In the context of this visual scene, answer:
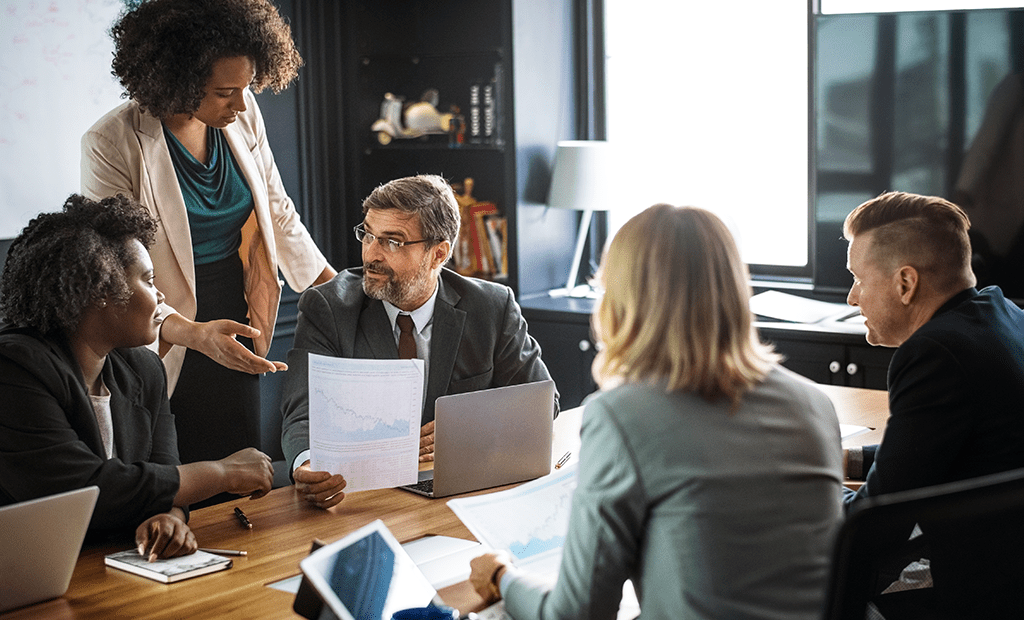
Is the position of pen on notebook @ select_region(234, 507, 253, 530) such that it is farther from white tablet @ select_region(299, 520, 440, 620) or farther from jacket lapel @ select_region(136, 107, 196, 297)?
jacket lapel @ select_region(136, 107, 196, 297)

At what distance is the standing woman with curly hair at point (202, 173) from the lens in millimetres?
2682

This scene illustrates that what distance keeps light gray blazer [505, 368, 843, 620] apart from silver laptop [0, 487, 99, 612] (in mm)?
722

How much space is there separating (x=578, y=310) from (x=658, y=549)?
2.86 metres

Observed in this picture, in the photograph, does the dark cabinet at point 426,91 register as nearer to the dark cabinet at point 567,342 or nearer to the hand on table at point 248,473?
the dark cabinet at point 567,342

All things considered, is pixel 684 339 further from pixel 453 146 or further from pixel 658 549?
pixel 453 146

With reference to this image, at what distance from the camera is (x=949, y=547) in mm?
1094

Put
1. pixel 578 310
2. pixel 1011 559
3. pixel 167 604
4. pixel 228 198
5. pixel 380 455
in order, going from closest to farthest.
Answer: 1. pixel 1011 559
2. pixel 167 604
3. pixel 380 455
4. pixel 228 198
5. pixel 578 310

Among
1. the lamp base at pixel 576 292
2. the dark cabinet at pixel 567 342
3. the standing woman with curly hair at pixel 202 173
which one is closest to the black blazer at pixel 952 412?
the standing woman with curly hair at pixel 202 173

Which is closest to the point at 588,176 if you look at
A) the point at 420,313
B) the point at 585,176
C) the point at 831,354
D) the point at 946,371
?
the point at 585,176

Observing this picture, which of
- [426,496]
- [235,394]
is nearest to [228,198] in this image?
[235,394]

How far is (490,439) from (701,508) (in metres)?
0.86

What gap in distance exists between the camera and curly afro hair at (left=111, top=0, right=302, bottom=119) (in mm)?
2654

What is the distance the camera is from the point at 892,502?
1002mm

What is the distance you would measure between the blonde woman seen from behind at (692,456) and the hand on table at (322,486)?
0.70 metres
